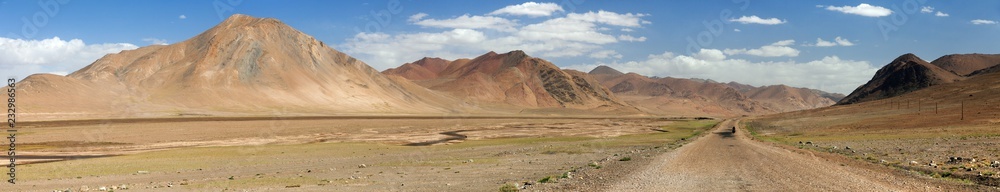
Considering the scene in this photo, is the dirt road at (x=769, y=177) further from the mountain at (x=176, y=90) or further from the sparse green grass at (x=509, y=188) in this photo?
the mountain at (x=176, y=90)

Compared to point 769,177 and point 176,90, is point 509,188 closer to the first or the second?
point 769,177

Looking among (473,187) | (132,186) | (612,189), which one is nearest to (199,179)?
(132,186)

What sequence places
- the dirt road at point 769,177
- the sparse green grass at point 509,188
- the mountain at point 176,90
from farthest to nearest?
the mountain at point 176,90 < the sparse green grass at point 509,188 < the dirt road at point 769,177

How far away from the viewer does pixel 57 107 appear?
5231 inches

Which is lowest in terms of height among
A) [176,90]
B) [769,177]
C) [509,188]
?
[509,188]

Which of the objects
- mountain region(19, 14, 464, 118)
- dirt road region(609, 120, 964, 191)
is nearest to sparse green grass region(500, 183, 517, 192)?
dirt road region(609, 120, 964, 191)

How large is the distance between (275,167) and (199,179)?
23.3 feet

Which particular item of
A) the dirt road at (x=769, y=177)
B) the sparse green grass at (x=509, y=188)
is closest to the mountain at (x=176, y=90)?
the sparse green grass at (x=509, y=188)

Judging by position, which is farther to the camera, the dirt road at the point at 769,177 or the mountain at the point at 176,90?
the mountain at the point at 176,90

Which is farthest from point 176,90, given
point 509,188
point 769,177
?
point 769,177

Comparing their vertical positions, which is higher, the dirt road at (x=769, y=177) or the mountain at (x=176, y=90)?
the mountain at (x=176, y=90)

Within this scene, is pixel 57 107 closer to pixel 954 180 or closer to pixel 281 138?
pixel 281 138

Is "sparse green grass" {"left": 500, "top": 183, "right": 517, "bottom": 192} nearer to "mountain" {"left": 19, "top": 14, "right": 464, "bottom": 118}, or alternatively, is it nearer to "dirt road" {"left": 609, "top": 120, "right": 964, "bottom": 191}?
"dirt road" {"left": 609, "top": 120, "right": 964, "bottom": 191}

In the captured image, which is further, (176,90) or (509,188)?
(176,90)
